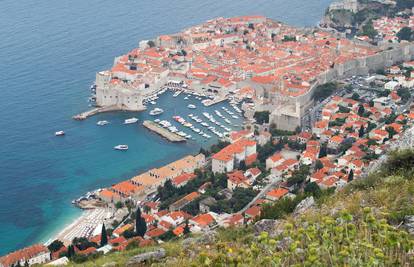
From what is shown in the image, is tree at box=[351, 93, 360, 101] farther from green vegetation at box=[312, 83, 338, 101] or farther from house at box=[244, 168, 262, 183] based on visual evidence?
house at box=[244, 168, 262, 183]

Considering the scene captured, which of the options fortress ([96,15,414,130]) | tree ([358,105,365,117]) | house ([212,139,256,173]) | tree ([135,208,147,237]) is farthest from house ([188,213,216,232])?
tree ([358,105,365,117])

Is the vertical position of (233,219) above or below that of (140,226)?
above

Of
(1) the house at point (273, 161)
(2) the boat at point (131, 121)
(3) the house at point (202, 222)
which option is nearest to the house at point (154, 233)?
(3) the house at point (202, 222)

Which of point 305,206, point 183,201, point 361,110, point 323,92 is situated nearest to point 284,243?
point 305,206

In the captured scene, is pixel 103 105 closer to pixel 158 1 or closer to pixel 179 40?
pixel 179 40

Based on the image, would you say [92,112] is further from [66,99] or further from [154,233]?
[154,233]

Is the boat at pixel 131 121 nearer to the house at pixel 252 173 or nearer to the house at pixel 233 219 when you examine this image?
the house at pixel 252 173

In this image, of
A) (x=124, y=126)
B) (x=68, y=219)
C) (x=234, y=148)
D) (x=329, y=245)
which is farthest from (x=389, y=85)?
(x=329, y=245)
